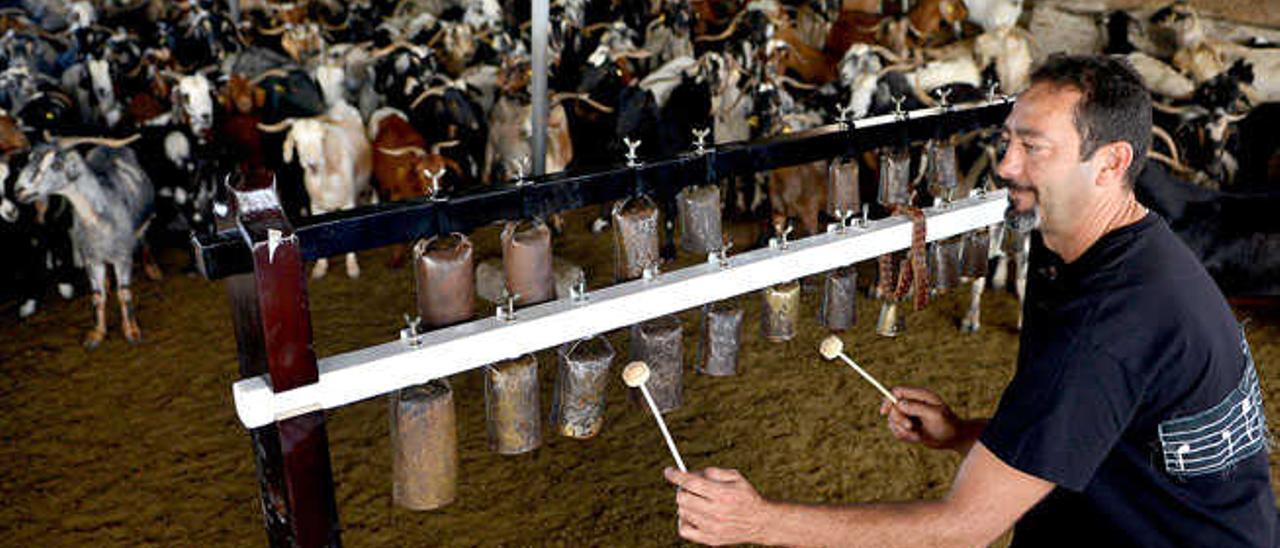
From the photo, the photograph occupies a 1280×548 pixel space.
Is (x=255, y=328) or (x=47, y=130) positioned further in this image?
(x=47, y=130)

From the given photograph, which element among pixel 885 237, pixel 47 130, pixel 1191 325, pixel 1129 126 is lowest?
pixel 47 130

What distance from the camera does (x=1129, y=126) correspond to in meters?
1.73

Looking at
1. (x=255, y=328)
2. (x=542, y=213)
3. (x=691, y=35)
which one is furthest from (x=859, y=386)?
(x=691, y=35)

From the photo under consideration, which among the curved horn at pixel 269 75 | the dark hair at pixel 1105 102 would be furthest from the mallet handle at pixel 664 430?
the curved horn at pixel 269 75

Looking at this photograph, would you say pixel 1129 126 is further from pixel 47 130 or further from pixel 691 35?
pixel 691 35

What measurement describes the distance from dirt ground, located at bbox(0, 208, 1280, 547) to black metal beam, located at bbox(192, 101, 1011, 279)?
5.82 feet

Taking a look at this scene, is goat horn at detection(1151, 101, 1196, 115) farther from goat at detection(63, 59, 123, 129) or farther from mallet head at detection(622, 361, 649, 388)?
goat at detection(63, 59, 123, 129)

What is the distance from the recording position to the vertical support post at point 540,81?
4.89m

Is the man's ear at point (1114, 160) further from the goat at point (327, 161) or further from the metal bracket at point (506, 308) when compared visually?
the goat at point (327, 161)

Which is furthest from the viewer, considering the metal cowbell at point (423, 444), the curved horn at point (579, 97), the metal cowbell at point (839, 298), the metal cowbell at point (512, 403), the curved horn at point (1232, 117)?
the curved horn at point (579, 97)

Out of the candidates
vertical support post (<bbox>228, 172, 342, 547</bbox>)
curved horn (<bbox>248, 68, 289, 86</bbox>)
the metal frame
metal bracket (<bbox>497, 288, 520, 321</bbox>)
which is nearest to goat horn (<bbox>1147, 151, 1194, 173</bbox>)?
the metal frame

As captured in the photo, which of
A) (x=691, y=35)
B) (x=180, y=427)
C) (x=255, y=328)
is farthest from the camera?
(x=691, y=35)

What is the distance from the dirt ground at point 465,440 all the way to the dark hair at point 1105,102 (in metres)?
2.59

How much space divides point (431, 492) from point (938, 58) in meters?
8.42
